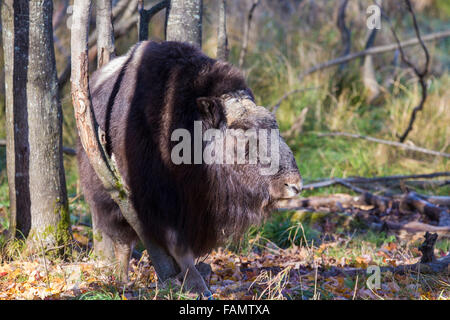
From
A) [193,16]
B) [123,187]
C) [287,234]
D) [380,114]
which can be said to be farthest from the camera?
[380,114]

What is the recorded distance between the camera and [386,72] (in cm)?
1238

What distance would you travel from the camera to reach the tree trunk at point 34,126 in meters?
5.06

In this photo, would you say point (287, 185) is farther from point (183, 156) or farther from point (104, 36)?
point (104, 36)

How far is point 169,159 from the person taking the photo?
13.6 ft

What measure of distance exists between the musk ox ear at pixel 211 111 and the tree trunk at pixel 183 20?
1473 millimetres

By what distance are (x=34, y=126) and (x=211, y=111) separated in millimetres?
1889

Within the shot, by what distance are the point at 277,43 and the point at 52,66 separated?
7.55 metres

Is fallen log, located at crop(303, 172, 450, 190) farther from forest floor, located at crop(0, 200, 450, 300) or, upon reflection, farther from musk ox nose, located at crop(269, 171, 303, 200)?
musk ox nose, located at crop(269, 171, 303, 200)

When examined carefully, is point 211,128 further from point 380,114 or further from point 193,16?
point 380,114

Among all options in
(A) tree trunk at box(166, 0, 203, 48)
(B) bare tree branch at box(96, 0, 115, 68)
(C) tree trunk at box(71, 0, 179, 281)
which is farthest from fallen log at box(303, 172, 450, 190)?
(C) tree trunk at box(71, 0, 179, 281)

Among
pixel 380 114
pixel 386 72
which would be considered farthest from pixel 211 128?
pixel 386 72

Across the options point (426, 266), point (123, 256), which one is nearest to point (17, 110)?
point (123, 256)

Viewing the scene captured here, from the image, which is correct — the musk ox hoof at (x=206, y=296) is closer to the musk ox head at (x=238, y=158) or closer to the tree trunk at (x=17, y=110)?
the musk ox head at (x=238, y=158)

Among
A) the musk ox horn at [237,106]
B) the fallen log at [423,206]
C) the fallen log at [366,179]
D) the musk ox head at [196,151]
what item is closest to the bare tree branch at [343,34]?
the fallen log at [366,179]
